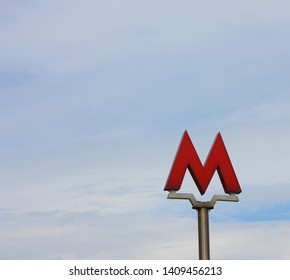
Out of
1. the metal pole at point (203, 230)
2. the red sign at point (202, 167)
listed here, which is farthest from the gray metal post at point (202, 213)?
the red sign at point (202, 167)

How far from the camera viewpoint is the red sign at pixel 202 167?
97.3 ft

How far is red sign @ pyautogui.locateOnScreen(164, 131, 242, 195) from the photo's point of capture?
29672 mm

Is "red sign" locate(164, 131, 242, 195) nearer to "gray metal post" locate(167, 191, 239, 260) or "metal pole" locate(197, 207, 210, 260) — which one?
"gray metal post" locate(167, 191, 239, 260)

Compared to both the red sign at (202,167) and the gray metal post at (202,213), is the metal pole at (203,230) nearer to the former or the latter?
the gray metal post at (202,213)

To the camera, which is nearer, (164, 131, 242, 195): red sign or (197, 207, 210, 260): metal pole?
(164, 131, 242, 195): red sign

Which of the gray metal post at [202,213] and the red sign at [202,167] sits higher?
the red sign at [202,167]

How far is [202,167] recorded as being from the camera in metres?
30.2

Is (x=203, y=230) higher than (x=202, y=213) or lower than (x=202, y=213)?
lower

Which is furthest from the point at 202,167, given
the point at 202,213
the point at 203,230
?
the point at 203,230

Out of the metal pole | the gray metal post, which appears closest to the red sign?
the gray metal post

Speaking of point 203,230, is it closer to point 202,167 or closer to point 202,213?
point 202,213
